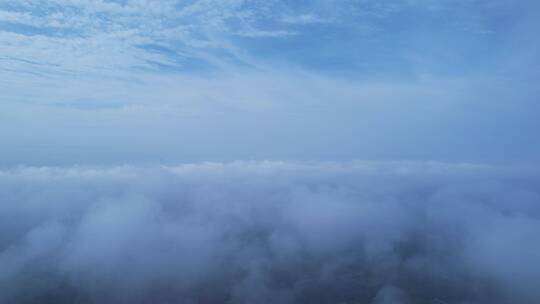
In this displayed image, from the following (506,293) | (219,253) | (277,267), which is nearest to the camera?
(506,293)

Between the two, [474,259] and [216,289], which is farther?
[474,259]

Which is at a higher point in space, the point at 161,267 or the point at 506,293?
the point at 506,293

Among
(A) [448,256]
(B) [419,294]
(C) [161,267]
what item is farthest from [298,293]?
(A) [448,256]

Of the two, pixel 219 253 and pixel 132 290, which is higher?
pixel 132 290

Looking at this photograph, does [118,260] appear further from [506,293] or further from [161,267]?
[506,293]

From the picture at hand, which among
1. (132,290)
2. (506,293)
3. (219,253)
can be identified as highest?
(506,293)

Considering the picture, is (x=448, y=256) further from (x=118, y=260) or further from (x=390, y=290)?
(x=118, y=260)

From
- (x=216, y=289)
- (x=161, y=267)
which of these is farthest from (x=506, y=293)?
(x=161, y=267)

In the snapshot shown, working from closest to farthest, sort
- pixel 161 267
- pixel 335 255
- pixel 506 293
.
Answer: pixel 506 293 → pixel 161 267 → pixel 335 255

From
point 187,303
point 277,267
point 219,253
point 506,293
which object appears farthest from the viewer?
point 219,253
